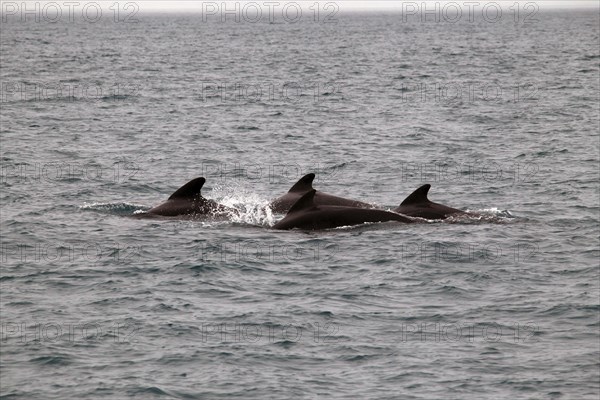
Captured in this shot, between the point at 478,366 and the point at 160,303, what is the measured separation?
6.00 meters

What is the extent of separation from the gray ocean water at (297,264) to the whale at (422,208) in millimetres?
542

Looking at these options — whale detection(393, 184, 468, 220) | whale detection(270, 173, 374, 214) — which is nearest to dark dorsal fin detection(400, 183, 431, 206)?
whale detection(393, 184, 468, 220)

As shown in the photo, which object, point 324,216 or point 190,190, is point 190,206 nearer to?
point 190,190

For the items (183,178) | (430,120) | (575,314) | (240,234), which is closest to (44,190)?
(183,178)

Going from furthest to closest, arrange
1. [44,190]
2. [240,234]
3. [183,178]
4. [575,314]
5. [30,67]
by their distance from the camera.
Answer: [30,67] → [183,178] → [44,190] → [240,234] → [575,314]

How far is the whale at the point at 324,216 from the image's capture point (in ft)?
85.2

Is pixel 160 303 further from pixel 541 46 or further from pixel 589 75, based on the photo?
pixel 541 46

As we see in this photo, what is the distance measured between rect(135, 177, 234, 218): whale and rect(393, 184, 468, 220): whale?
4.24m

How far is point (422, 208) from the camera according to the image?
27375 millimetres

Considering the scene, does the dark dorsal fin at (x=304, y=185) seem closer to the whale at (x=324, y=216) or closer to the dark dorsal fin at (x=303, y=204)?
the whale at (x=324, y=216)

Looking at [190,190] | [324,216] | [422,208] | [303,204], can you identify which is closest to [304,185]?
[303,204]

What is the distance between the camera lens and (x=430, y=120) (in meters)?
53.4

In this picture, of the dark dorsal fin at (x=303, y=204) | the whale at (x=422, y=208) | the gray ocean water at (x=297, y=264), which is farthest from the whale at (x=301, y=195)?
the whale at (x=422, y=208)

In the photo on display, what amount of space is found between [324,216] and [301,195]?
233cm
